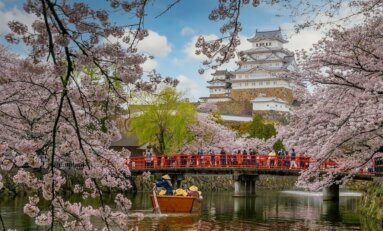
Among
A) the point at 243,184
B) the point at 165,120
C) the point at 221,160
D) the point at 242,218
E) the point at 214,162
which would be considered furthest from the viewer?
the point at 165,120

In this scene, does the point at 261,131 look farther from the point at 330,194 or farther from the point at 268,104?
the point at 268,104

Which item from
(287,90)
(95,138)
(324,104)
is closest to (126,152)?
(95,138)

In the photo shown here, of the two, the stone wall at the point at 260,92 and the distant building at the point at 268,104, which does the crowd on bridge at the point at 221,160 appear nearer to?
the distant building at the point at 268,104

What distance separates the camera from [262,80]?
81.8 m

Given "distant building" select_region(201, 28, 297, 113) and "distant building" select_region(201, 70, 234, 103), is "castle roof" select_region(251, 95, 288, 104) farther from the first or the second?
"distant building" select_region(201, 70, 234, 103)

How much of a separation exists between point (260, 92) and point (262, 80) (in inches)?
72.1

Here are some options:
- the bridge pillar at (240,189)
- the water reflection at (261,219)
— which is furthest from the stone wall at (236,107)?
the water reflection at (261,219)

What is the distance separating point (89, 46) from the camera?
4.79 meters

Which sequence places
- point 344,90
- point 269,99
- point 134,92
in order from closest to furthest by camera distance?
point 134,92, point 344,90, point 269,99

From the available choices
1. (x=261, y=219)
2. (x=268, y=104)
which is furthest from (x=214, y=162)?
(x=268, y=104)

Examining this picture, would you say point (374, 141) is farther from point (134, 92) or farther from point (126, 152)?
point (134, 92)

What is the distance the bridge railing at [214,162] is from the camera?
3297 centimetres

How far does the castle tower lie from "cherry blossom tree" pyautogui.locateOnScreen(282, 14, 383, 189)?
193 feet

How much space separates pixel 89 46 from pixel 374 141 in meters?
13.1
